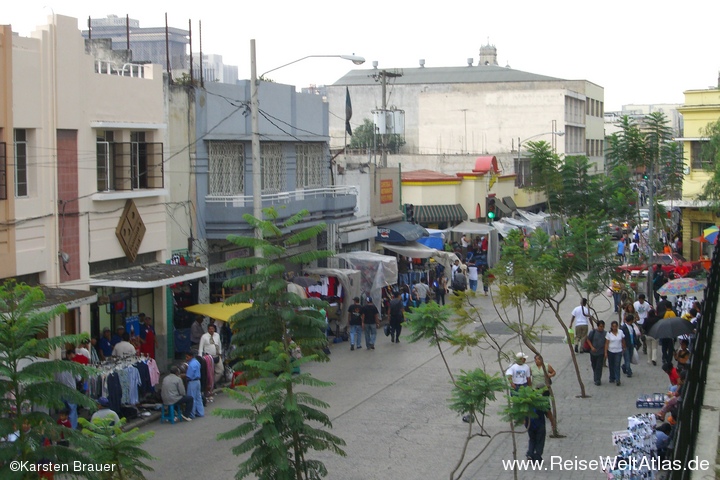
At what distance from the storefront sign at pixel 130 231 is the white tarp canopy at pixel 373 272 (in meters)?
8.58

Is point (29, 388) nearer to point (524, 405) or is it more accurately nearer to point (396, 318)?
point (524, 405)

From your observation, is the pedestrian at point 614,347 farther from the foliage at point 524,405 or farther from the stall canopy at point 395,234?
the stall canopy at point 395,234

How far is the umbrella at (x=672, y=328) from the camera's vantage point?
1916 cm

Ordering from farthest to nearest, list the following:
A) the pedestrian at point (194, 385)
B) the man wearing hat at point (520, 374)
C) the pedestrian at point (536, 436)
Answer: the pedestrian at point (194, 385), the man wearing hat at point (520, 374), the pedestrian at point (536, 436)

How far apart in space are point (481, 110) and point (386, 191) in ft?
138

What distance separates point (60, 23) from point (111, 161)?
329 centimetres

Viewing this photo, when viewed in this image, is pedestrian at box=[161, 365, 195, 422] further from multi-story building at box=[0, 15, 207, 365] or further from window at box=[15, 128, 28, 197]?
window at box=[15, 128, 28, 197]

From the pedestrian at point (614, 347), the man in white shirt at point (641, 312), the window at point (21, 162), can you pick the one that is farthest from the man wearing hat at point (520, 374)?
the window at point (21, 162)

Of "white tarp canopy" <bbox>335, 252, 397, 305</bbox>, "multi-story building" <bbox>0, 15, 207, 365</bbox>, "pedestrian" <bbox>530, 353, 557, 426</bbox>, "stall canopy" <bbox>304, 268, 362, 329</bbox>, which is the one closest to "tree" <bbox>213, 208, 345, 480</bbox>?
"pedestrian" <bbox>530, 353, 557, 426</bbox>

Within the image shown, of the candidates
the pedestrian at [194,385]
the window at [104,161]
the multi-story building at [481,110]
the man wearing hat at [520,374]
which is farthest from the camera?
the multi-story building at [481,110]

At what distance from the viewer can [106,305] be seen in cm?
2166

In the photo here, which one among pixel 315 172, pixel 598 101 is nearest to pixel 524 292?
pixel 315 172

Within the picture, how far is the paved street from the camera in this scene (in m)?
15.4

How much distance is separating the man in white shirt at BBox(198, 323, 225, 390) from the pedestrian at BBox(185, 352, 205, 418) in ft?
5.86
